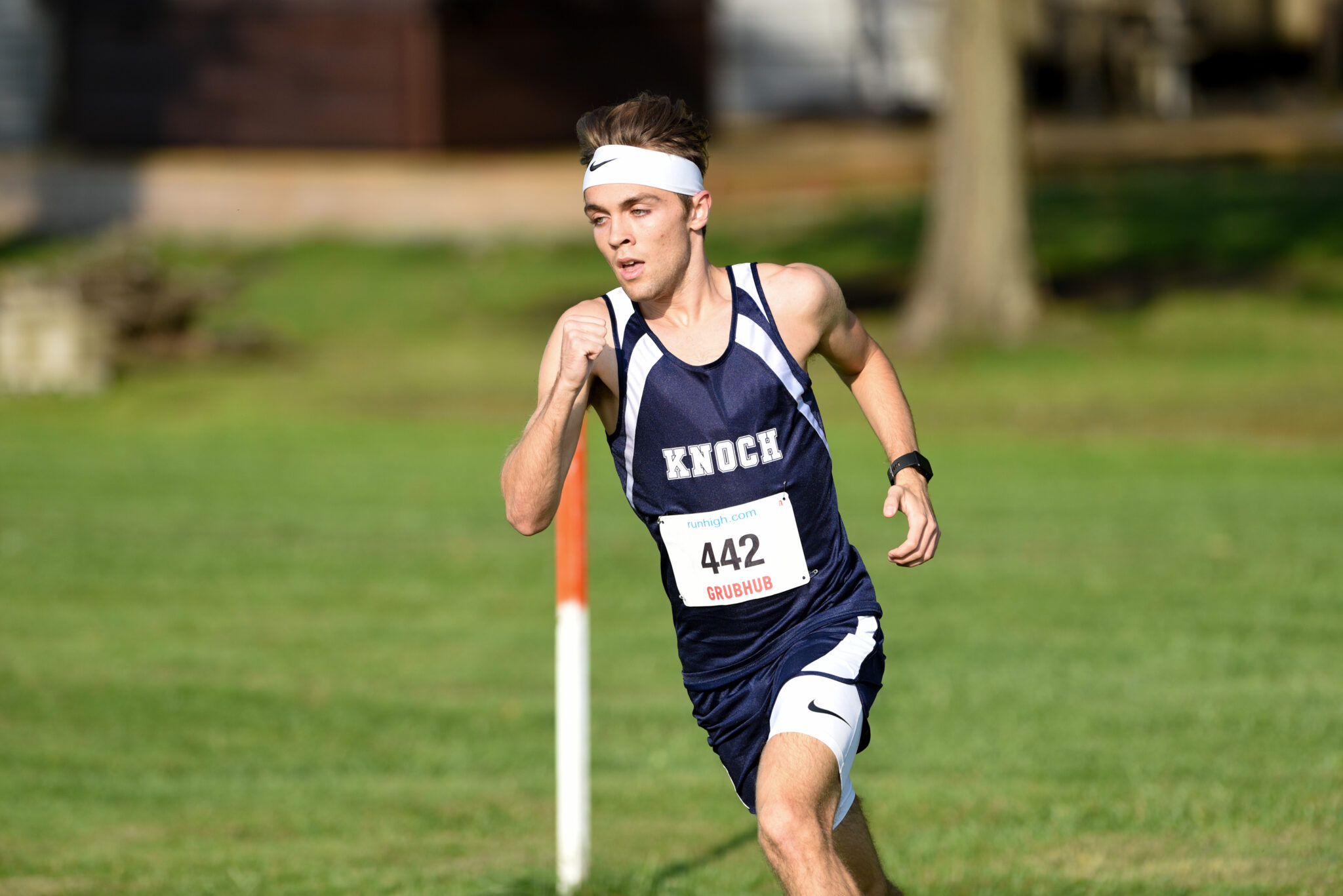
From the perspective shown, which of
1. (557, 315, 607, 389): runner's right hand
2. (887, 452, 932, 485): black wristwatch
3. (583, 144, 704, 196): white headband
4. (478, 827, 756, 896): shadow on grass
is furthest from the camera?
(478, 827, 756, 896): shadow on grass

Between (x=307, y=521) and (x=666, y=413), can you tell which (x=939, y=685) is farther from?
(x=307, y=521)

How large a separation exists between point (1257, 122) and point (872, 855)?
105 ft

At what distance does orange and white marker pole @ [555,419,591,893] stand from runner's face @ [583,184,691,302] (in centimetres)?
114

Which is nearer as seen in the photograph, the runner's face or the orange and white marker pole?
the runner's face

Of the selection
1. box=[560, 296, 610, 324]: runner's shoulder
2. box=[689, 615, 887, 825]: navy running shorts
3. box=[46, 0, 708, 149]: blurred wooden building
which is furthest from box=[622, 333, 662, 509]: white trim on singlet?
box=[46, 0, 708, 149]: blurred wooden building

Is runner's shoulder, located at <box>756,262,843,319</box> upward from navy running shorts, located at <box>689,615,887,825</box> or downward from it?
upward

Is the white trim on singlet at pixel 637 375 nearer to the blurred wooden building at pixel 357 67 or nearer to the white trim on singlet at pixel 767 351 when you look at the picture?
the white trim on singlet at pixel 767 351

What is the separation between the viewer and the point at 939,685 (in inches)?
367

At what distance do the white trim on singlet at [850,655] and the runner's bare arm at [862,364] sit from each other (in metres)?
0.23

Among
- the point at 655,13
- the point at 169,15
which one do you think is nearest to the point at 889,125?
the point at 655,13

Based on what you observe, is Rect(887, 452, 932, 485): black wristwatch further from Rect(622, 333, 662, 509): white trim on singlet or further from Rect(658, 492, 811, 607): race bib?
Rect(622, 333, 662, 509): white trim on singlet

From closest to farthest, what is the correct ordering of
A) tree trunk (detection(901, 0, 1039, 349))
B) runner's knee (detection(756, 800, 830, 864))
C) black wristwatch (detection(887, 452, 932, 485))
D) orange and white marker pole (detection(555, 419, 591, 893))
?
1. runner's knee (detection(756, 800, 830, 864))
2. black wristwatch (detection(887, 452, 932, 485))
3. orange and white marker pole (detection(555, 419, 591, 893))
4. tree trunk (detection(901, 0, 1039, 349))

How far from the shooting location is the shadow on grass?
19.6ft

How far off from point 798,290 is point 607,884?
2.41m
